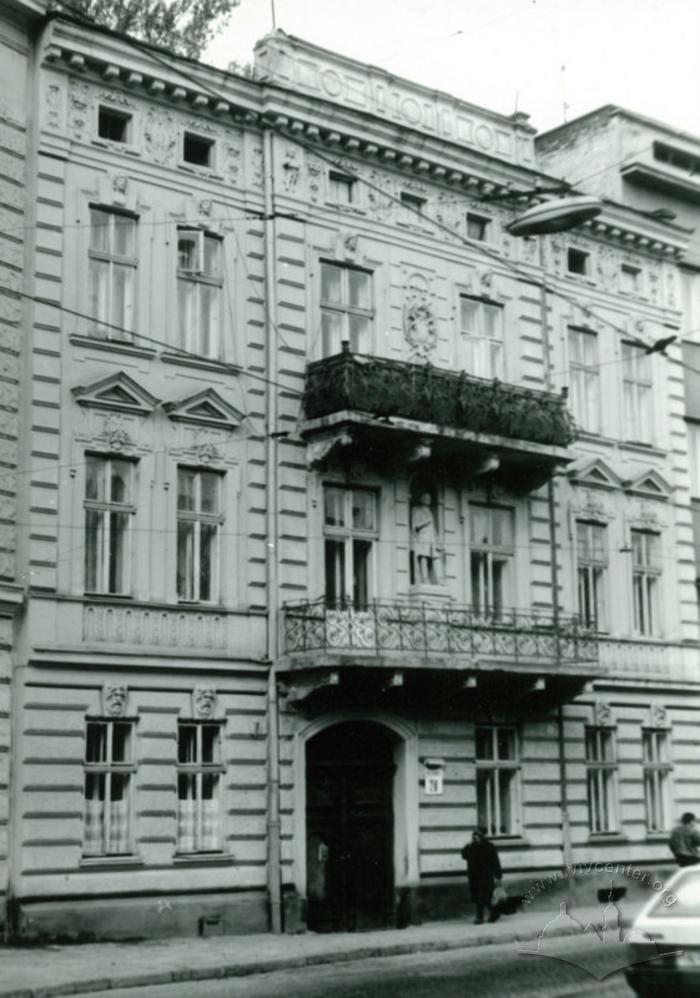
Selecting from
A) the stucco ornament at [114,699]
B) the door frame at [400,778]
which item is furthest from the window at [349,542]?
the stucco ornament at [114,699]

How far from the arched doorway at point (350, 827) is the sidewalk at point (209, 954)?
2.65 ft

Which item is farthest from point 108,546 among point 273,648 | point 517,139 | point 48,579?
point 517,139

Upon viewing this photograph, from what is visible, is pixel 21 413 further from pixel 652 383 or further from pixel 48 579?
pixel 652 383

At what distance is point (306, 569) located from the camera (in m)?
25.9

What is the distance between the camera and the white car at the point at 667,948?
13047mm

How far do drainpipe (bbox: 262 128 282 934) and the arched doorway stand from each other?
107cm

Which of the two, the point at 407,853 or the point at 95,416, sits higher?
the point at 95,416

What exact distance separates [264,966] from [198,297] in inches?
446

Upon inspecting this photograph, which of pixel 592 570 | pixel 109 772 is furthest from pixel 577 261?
pixel 109 772

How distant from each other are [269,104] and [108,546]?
8547 mm

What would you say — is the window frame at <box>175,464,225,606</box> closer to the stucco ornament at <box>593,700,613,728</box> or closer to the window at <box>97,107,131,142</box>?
the window at <box>97,107,131,142</box>

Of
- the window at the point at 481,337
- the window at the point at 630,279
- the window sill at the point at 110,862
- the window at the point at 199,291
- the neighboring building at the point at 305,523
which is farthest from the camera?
the window at the point at 630,279

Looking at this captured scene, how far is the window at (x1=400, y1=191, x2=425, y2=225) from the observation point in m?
28.7

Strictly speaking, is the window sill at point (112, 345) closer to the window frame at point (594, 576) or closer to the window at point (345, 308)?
the window at point (345, 308)
